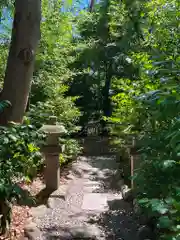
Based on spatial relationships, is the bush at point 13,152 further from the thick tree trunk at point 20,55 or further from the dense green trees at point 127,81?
the thick tree trunk at point 20,55

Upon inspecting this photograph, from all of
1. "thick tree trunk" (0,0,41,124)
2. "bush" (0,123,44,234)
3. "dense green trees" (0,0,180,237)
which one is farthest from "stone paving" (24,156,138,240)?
"thick tree trunk" (0,0,41,124)

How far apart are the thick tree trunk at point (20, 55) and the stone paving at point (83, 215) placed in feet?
4.65

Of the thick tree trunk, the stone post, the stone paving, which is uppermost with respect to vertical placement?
the thick tree trunk

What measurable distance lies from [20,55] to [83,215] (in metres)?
2.20

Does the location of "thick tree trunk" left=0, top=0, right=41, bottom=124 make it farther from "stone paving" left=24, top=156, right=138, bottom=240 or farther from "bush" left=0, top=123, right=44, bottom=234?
"stone paving" left=24, top=156, right=138, bottom=240

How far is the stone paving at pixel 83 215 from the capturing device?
124 inches

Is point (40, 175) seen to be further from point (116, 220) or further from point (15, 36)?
point (15, 36)

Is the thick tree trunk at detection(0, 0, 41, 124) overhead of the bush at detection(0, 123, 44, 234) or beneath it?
overhead

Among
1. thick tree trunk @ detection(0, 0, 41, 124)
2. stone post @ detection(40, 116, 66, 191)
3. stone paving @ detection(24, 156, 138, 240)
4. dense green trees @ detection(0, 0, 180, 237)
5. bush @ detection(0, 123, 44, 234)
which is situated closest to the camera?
dense green trees @ detection(0, 0, 180, 237)

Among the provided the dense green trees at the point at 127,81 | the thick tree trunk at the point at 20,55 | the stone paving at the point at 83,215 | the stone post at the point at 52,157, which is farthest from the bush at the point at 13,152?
the stone post at the point at 52,157

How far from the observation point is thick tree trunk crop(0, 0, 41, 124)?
2.33 m

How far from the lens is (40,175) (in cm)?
558

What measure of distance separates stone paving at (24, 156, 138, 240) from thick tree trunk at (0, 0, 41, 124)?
1.42 meters

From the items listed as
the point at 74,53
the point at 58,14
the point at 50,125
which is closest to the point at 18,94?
the point at 50,125
